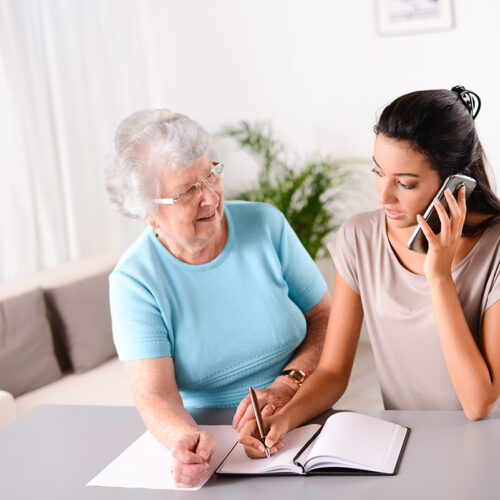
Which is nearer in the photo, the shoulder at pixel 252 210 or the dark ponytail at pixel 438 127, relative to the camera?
the dark ponytail at pixel 438 127

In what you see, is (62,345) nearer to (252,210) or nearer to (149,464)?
(252,210)

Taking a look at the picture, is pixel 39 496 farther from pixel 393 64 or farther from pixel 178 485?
pixel 393 64

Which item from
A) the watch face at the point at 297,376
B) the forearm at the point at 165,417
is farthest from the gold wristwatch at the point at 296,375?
the forearm at the point at 165,417

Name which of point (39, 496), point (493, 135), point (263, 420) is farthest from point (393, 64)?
point (39, 496)

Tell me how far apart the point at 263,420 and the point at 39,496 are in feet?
1.50

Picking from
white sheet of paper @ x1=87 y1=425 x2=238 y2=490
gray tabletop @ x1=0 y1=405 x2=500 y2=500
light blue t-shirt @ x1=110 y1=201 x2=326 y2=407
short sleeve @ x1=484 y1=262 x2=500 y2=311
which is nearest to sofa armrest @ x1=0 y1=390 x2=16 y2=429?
gray tabletop @ x1=0 y1=405 x2=500 y2=500

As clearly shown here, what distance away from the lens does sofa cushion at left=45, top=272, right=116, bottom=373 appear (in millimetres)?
3113

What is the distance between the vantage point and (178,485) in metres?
1.24

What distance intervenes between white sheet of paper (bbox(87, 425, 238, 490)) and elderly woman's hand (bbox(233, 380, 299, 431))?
36 millimetres

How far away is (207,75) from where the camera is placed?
4211 millimetres

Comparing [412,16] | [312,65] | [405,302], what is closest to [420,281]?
[405,302]

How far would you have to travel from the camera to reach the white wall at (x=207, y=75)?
342 cm

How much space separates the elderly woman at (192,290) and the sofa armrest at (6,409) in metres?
1.15

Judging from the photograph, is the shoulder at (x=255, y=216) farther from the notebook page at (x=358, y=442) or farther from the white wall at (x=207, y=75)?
the white wall at (x=207, y=75)
